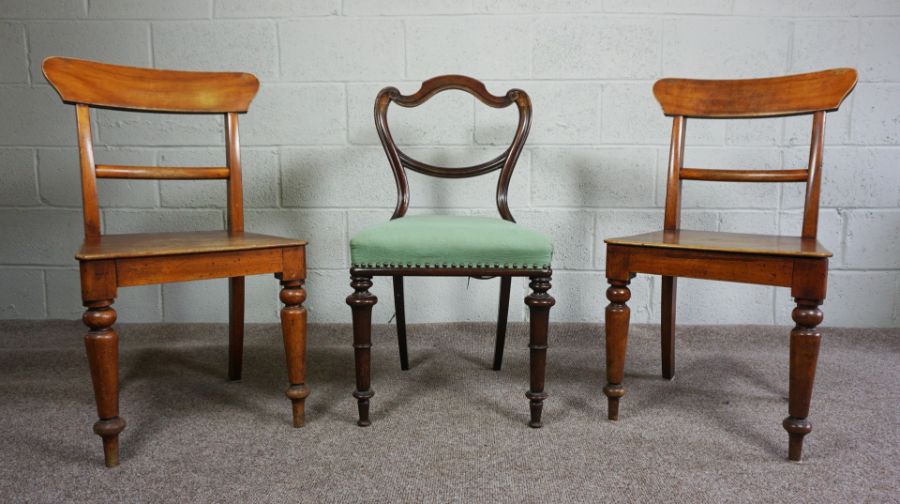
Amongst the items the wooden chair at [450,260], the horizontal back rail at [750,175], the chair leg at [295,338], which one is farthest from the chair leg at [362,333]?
the horizontal back rail at [750,175]

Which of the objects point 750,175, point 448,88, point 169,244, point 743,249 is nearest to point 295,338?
point 169,244

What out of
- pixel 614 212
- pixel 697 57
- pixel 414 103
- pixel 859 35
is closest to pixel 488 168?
pixel 414 103

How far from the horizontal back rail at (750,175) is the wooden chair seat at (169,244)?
3.65 feet

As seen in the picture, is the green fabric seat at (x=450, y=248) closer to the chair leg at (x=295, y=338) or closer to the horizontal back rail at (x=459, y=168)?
the chair leg at (x=295, y=338)

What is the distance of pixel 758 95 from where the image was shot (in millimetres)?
1660

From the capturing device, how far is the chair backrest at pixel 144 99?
59.0 inches

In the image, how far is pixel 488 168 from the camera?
1.81 meters

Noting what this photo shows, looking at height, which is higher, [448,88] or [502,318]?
[448,88]

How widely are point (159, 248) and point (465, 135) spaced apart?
1.22 meters

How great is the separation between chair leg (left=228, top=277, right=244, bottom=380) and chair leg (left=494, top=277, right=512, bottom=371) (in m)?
0.77

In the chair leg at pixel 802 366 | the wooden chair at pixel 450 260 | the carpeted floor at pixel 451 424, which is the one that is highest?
the wooden chair at pixel 450 260

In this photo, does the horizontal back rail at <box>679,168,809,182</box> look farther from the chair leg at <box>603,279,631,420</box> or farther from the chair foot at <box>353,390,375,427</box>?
the chair foot at <box>353,390,375,427</box>

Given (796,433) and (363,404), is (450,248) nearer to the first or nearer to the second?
(363,404)

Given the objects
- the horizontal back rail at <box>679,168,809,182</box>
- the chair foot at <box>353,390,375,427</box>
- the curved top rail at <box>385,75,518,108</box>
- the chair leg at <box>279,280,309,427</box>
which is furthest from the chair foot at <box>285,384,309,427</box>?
the horizontal back rail at <box>679,168,809,182</box>
